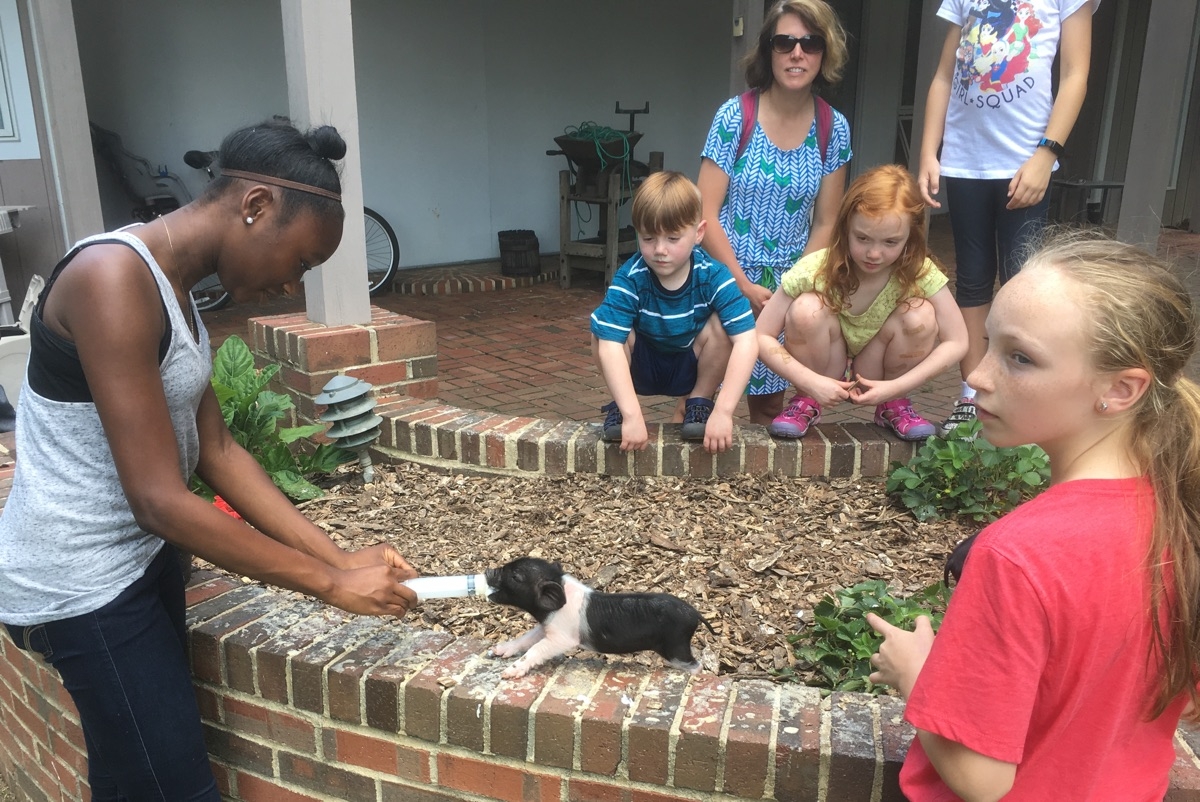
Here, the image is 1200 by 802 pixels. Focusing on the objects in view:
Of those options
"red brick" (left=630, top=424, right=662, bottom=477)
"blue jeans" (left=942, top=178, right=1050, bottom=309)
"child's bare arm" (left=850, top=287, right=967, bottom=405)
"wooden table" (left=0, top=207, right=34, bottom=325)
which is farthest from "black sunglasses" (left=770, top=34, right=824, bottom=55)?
"wooden table" (left=0, top=207, right=34, bottom=325)

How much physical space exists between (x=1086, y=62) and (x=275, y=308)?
18.1 ft

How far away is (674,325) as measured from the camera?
312 centimetres

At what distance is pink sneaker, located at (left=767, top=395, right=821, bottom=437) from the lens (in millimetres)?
3178

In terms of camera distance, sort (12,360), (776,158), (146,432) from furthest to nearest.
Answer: (12,360) → (776,158) → (146,432)

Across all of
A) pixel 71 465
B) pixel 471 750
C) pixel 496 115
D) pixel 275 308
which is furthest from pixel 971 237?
pixel 496 115

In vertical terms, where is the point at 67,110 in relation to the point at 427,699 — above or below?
above

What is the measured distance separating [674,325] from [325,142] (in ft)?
5.38

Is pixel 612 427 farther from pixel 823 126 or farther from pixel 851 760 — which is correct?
pixel 851 760

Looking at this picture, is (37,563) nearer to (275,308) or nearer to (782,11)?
(782,11)

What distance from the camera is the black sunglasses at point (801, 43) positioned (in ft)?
10.7

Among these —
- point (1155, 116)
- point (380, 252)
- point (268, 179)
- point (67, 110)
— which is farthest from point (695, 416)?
point (380, 252)

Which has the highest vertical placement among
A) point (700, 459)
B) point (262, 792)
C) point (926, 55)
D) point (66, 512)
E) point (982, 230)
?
point (926, 55)

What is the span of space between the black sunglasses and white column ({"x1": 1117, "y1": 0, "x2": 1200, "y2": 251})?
7.22 ft

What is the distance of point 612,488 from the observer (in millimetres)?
3117
